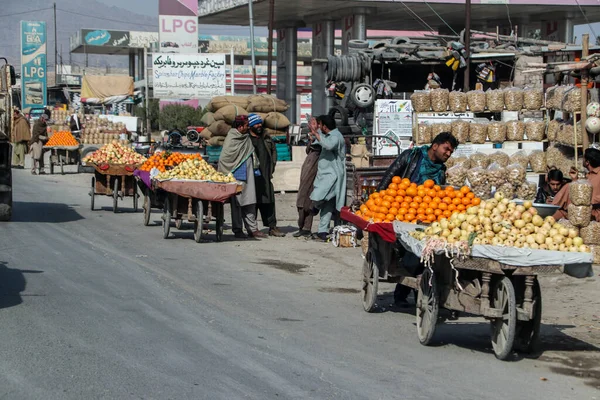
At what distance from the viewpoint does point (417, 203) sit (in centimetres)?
905

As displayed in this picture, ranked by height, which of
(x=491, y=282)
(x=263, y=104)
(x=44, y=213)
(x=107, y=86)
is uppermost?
(x=107, y=86)

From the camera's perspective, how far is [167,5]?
4944 cm

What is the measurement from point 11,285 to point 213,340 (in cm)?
342

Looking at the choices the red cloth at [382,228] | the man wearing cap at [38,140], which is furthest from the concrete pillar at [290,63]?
the red cloth at [382,228]

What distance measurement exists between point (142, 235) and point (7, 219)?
2.95 meters

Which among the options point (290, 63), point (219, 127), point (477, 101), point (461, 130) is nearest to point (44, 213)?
point (219, 127)

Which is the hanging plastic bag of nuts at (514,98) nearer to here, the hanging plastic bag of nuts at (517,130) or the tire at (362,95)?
the hanging plastic bag of nuts at (517,130)

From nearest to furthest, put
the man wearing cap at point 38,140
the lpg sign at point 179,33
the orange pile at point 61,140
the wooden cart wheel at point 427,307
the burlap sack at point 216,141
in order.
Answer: the wooden cart wheel at point 427,307 → the burlap sack at point 216,141 → the man wearing cap at point 38,140 → the orange pile at point 61,140 → the lpg sign at point 179,33

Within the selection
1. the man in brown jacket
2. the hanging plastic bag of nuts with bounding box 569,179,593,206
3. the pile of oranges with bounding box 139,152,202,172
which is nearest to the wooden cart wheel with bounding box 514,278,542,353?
the hanging plastic bag of nuts with bounding box 569,179,593,206

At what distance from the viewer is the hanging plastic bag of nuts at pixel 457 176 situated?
14.7 m

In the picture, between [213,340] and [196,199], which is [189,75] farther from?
[213,340]

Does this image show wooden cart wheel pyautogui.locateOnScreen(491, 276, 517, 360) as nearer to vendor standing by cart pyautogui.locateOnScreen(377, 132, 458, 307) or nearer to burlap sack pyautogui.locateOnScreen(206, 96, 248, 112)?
vendor standing by cart pyautogui.locateOnScreen(377, 132, 458, 307)

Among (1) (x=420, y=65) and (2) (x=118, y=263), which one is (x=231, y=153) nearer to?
(2) (x=118, y=263)

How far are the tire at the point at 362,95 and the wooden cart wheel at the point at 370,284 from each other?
16.1 meters
